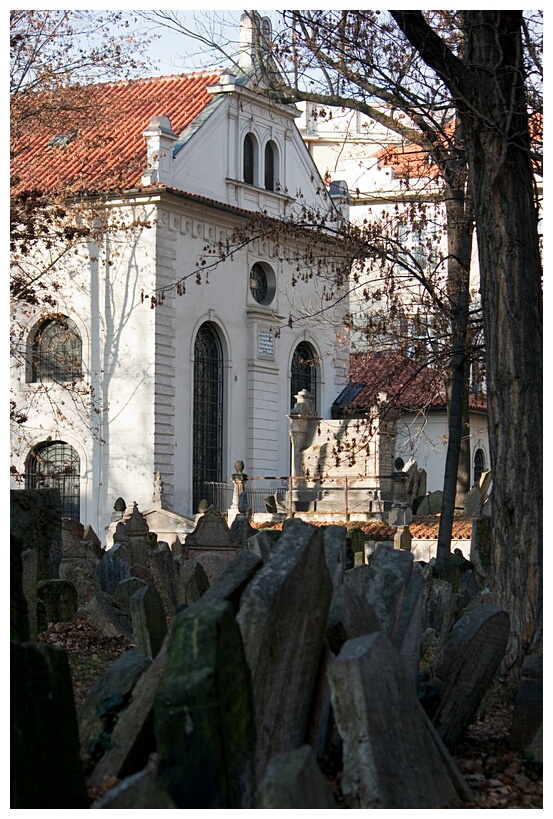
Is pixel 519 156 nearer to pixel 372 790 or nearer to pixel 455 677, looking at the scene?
pixel 455 677

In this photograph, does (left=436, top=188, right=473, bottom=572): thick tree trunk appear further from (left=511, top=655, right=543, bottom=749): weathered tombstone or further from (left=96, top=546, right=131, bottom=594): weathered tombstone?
(left=511, top=655, right=543, bottom=749): weathered tombstone

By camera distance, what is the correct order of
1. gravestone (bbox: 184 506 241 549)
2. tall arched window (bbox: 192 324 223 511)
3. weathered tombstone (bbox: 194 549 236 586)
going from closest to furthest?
weathered tombstone (bbox: 194 549 236 586)
gravestone (bbox: 184 506 241 549)
tall arched window (bbox: 192 324 223 511)

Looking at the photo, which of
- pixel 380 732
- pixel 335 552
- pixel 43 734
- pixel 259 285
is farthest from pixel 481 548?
pixel 259 285

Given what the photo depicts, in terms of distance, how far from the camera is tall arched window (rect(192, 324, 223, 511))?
34219 millimetres

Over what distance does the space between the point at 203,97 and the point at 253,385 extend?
8.90 metres

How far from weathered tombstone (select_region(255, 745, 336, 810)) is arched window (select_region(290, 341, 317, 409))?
34392 millimetres

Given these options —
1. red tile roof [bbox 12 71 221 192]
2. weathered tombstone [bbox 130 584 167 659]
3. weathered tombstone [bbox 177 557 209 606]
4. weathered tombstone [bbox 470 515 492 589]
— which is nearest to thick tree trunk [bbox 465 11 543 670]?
weathered tombstone [bbox 130 584 167 659]

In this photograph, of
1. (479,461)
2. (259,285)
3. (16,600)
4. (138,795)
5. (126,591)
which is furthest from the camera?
(479,461)

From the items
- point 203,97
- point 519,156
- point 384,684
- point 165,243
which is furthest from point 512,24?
point 203,97

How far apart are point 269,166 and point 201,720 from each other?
1389 inches

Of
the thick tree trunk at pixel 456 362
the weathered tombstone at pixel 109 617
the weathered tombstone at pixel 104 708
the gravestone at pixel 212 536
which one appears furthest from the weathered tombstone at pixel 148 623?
the gravestone at pixel 212 536

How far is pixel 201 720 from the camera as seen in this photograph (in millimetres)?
3896

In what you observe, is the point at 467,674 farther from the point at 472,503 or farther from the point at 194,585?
the point at 472,503

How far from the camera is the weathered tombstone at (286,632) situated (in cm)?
442
